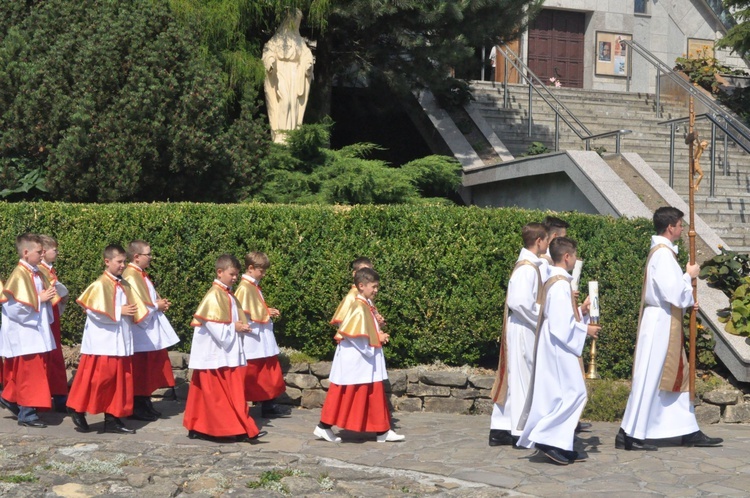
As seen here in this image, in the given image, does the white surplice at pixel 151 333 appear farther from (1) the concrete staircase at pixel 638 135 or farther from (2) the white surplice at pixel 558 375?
(1) the concrete staircase at pixel 638 135

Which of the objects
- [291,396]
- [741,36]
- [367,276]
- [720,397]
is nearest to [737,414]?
[720,397]

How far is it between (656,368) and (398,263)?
9.51 ft

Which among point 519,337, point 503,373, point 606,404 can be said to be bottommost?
point 606,404

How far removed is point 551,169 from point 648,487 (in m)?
7.26

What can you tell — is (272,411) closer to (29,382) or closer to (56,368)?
(56,368)

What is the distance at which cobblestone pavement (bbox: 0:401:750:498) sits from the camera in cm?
684

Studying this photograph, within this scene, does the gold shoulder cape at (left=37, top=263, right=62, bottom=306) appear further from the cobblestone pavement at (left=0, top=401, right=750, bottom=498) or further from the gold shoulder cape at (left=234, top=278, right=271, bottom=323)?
the gold shoulder cape at (left=234, top=278, right=271, bottom=323)

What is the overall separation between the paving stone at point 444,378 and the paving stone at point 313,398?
1.03 meters

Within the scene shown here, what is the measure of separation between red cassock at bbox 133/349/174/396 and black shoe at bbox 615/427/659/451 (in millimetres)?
4199

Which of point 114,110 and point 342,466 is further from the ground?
point 114,110

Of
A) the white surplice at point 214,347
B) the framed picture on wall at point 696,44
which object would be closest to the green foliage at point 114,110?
the white surplice at point 214,347

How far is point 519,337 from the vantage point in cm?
821

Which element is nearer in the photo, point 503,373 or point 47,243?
point 503,373

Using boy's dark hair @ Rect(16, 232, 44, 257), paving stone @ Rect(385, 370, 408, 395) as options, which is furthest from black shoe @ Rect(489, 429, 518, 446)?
boy's dark hair @ Rect(16, 232, 44, 257)
